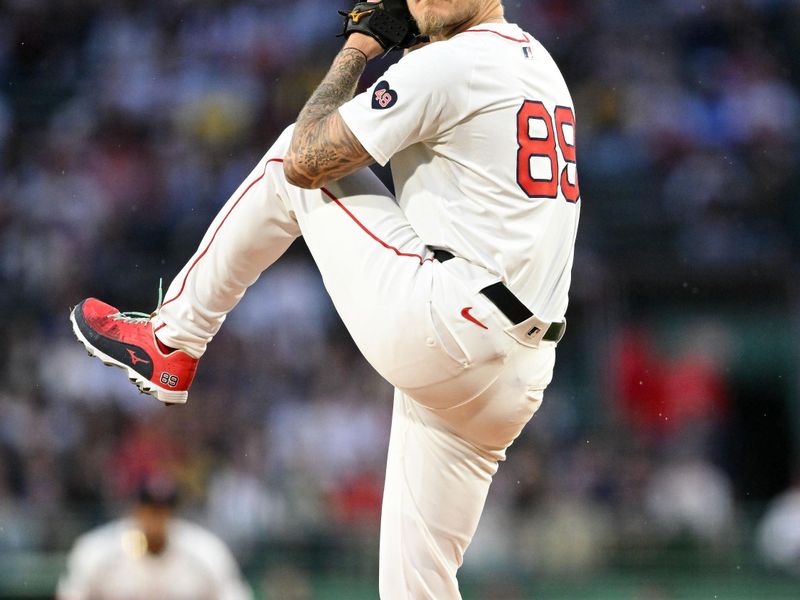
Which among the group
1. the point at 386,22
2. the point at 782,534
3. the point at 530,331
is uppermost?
the point at 386,22

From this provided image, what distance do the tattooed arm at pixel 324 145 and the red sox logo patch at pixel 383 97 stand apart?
98 mm

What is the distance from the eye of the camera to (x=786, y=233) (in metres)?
10.0

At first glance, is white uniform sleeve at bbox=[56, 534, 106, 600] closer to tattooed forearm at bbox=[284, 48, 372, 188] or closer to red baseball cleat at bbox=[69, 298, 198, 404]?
red baseball cleat at bbox=[69, 298, 198, 404]

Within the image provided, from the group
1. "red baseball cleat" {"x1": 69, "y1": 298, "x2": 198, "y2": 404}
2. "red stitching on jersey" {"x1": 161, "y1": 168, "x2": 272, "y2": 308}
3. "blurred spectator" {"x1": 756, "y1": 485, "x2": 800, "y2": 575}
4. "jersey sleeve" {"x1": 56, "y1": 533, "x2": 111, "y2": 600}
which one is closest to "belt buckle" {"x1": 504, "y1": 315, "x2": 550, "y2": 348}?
"red stitching on jersey" {"x1": 161, "y1": 168, "x2": 272, "y2": 308}

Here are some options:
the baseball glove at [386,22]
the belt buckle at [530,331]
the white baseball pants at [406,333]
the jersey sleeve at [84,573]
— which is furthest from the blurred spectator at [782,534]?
the baseball glove at [386,22]

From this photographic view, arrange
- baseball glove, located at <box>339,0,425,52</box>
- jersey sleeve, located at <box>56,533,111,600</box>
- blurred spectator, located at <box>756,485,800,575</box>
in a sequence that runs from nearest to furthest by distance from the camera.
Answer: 1. baseball glove, located at <box>339,0,425,52</box>
2. jersey sleeve, located at <box>56,533,111,600</box>
3. blurred spectator, located at <box>756,485,800,575</box>

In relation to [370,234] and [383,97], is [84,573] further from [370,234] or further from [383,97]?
[383,97]

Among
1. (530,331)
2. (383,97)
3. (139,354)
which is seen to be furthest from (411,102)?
(139,354)

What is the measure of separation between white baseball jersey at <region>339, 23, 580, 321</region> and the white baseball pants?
0.08 metres

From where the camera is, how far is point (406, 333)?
10.5ft

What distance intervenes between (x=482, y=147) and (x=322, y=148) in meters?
0.41

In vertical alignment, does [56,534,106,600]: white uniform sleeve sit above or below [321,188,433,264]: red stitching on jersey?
below

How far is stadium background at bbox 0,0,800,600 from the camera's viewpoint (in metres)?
7.99

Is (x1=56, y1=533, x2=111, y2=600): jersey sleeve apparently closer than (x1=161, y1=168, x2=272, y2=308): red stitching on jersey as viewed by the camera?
No
